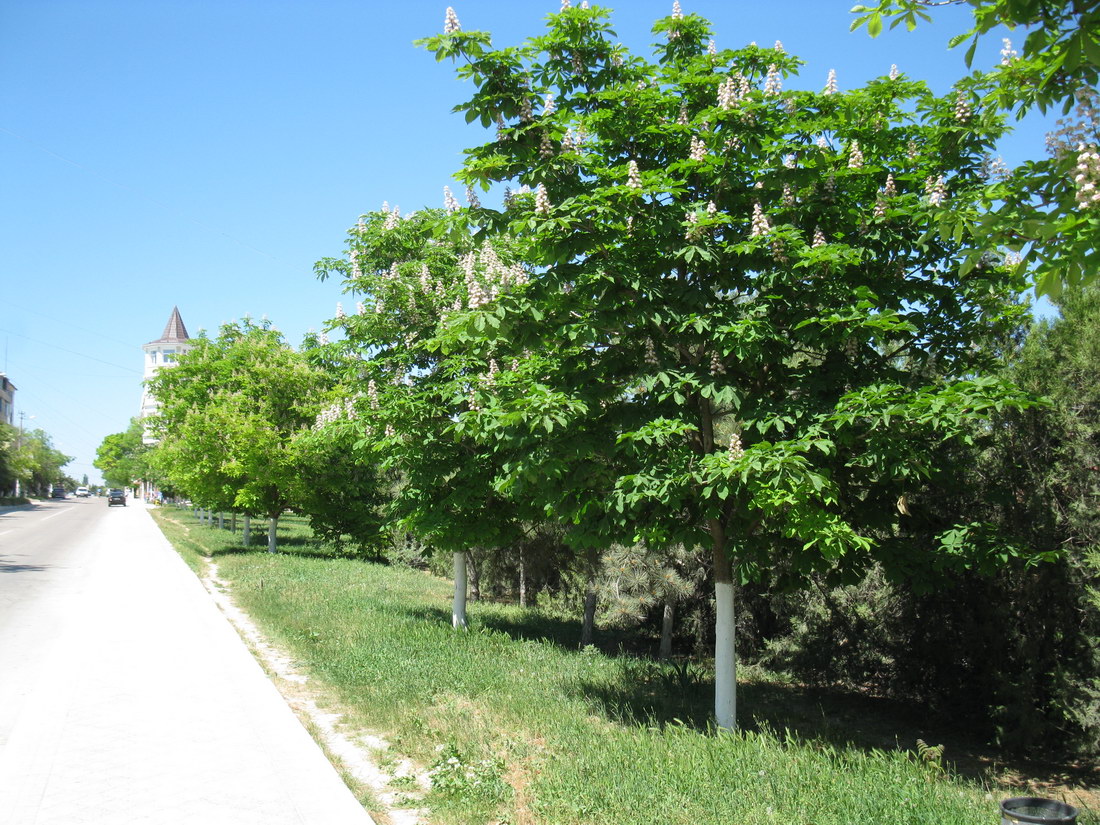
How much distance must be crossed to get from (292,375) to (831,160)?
2118cm

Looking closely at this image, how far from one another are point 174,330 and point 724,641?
136 m

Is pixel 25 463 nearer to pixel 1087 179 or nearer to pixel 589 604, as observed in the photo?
pixel 589 604

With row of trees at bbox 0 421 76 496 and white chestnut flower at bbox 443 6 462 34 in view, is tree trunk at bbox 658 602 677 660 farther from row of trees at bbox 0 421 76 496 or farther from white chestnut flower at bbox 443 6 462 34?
row of trees at bbox 0 421 76 496

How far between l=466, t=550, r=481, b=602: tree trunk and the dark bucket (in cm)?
1766

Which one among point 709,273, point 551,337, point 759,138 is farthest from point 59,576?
point 759,138

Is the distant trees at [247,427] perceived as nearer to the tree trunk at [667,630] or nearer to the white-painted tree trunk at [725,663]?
the tree trunk at [667,630]

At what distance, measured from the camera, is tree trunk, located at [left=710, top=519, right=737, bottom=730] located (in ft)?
24.5

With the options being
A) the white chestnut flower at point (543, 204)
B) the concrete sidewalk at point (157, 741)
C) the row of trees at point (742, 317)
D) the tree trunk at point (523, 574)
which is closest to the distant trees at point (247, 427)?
the tree trunk at point (523, 574)

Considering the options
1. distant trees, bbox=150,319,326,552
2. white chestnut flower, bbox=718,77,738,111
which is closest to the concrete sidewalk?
white chestnut flower, bbox=718,77,738,111

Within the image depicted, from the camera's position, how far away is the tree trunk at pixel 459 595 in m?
12.9

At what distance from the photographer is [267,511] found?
2662 centimetres

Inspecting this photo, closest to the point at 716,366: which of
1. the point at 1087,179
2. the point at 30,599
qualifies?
the point at 1087,179

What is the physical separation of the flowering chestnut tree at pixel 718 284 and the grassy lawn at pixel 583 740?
4.42ft

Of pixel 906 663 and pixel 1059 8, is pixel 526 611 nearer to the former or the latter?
pixel 906 663
